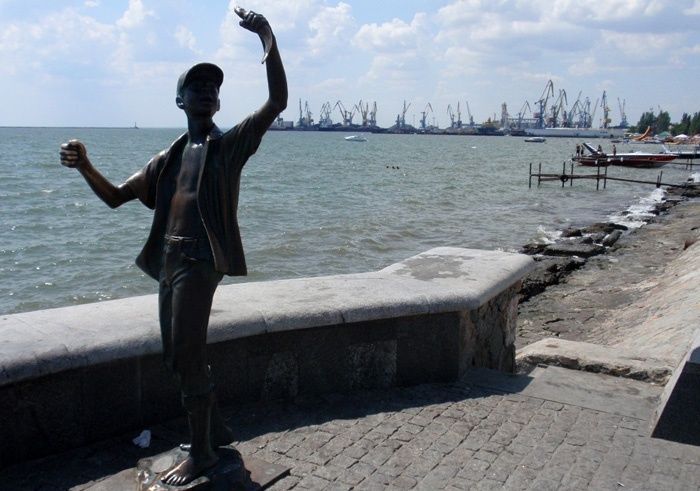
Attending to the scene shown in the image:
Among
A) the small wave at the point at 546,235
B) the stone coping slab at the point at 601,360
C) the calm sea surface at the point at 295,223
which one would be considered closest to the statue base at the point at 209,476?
the stone coping slab at the point at 601,360

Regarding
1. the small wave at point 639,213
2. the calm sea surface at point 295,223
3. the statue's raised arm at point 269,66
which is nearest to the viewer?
the statue's raised arm at point 269,66

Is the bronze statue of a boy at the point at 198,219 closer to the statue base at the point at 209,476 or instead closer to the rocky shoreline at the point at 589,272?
the statue base at the point at 209,476

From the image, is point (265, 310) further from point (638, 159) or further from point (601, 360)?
point (638, 159)

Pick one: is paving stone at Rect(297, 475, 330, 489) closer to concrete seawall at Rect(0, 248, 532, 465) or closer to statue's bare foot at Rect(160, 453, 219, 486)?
statue's bare foot at Rect(160, 453, 219, 486)

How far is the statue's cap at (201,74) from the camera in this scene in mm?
3184

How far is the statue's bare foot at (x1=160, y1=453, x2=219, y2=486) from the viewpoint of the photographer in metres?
3.27

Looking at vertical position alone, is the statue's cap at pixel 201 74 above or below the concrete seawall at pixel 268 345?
above

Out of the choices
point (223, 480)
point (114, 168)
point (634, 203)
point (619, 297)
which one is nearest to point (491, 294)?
point (223, 480)

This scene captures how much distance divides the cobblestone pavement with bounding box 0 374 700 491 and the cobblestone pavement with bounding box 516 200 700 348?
670cm

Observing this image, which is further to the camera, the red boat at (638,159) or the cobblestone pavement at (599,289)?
the red boat at (638,159)

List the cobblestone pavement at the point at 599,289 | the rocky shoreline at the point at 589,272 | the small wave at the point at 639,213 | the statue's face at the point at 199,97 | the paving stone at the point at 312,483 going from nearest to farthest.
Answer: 1. the statue's face at the point at 199,97
2. the paving stone at the point at 312,483
3. the cobblestone pavement at the point at 599,289
4. the rocky shoreline at the point at 589,272
5. the small wave at the point at 639,213

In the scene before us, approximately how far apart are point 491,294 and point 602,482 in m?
1.74

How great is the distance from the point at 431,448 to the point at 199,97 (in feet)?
7.26

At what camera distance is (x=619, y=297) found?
1441 cm
